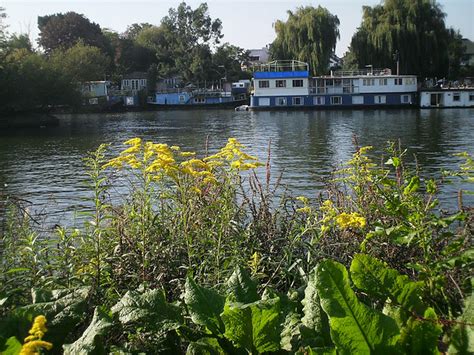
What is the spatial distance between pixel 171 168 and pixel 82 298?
4.33 feet

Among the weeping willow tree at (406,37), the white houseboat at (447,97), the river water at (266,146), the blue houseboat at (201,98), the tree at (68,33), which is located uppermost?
the tree at (68,33)

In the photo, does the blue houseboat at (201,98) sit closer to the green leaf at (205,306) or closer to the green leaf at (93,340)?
the green leaf at (205,306)

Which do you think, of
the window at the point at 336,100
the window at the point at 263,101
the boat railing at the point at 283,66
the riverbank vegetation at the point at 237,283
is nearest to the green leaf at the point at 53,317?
the riverbank vegetation at the point at 237,283

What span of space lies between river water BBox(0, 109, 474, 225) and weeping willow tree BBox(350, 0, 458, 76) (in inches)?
593

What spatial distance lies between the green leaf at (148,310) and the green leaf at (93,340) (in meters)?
0.14

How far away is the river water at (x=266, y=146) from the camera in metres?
16.6

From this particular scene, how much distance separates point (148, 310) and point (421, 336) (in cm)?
123

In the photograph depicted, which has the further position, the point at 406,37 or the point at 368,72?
the point at 368,72

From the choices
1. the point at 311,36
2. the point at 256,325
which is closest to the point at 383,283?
the point at 256,325

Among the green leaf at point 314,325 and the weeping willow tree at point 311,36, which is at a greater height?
the weeping willow tree at point 311,36

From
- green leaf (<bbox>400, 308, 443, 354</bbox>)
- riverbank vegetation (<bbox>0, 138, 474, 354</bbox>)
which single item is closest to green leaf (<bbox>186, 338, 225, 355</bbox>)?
riverbank vegetation (<bbox>0, 138, 474, 354</bbox>)

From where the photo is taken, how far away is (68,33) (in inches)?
Result: 3364

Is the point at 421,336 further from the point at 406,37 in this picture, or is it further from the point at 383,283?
the point at 406,37

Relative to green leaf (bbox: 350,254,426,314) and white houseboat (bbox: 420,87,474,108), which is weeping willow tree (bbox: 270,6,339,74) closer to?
white houseboat (bbox: 420,87,474,108)
